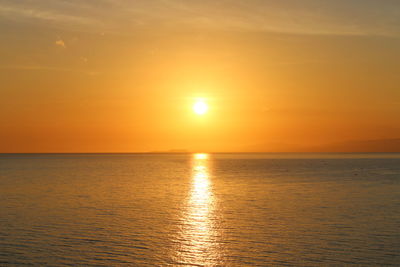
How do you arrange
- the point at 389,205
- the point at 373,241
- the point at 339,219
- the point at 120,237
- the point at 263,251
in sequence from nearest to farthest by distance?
the point at 263,251 < the point at 373,241 < the point at 120,237 < the point at 339,219 < the point at 389,205

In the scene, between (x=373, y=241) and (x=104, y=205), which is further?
(x=104, y=205)

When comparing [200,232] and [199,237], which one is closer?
[199,237]

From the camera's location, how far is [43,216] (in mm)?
43750

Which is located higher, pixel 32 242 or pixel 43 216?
pixel 43 216

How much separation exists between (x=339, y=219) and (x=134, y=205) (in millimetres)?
27430

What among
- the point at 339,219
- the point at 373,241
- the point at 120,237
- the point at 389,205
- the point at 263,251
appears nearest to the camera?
the point at 263,251

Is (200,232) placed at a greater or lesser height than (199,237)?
greater

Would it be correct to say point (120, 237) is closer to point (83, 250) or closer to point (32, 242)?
point (83, 250)

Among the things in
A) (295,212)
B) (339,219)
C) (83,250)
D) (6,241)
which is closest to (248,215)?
(295,212)

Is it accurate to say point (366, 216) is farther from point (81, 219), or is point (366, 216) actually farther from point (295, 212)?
point (81, 219)

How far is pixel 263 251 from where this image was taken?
95.0ft

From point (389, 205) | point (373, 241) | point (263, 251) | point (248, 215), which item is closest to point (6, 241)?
point (263, 251)

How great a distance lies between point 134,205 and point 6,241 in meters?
23.2

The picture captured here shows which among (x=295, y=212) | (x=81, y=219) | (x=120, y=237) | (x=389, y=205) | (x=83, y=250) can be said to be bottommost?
(x=83, y=250)
